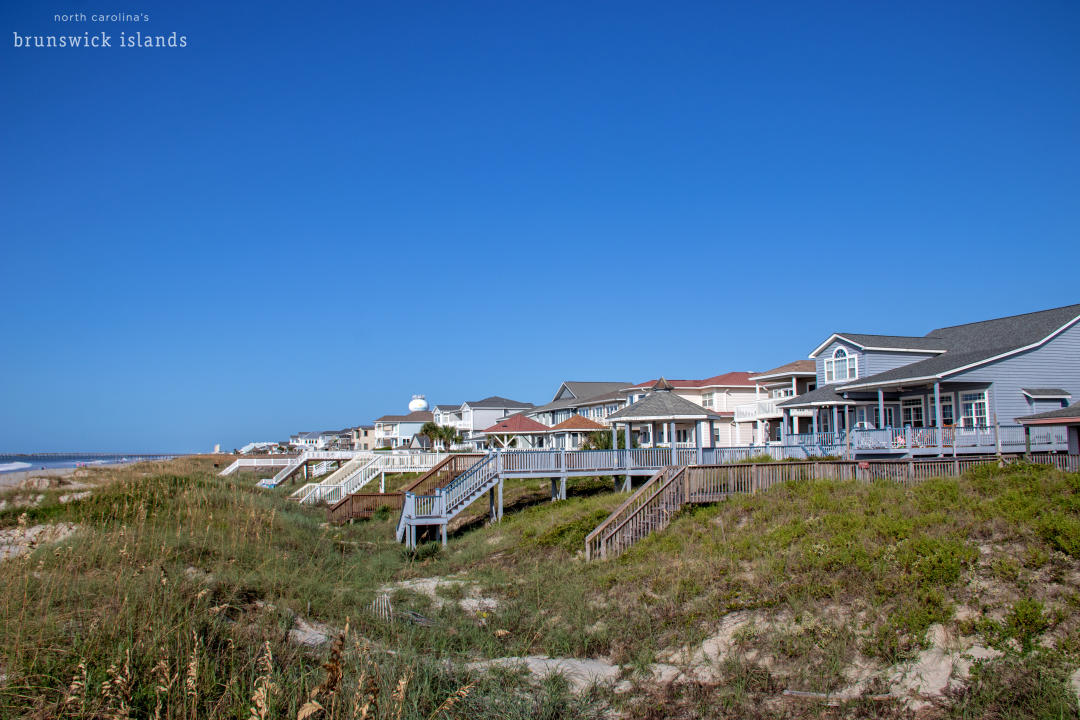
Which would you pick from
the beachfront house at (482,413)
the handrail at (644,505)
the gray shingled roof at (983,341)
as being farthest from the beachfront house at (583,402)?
the handrail at (644,505)

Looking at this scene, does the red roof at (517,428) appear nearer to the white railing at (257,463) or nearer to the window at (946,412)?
the white railing at (257,463)

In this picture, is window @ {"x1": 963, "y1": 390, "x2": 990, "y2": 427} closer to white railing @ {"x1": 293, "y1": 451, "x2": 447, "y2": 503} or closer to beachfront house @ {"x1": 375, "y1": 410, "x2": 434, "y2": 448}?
white railing @ {"x1": 293, "y1": 451, "x2": 447, "y2": 503}

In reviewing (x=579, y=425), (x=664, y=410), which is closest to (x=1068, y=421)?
(x=664, y=410)

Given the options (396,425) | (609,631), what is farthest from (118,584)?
(396,425)

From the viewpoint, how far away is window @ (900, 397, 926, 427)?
31.5 metres

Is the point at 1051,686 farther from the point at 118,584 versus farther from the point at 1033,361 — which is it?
the point at 1033,361

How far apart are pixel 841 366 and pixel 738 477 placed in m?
19.6

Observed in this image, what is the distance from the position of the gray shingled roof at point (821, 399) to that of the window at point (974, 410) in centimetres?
472

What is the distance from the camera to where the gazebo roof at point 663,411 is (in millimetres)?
26703

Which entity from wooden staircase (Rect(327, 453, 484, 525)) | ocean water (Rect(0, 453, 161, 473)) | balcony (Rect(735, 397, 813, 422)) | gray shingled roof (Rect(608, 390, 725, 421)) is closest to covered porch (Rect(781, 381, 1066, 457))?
balcony (Rect(735, 397, 813, 422))

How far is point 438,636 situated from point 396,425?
8032 centimetres

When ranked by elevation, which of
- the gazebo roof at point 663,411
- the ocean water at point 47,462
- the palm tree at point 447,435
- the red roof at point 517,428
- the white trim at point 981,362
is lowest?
the ocean water at point 47,462

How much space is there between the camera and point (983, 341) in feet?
106

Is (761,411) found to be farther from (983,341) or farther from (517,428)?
(517,428)
